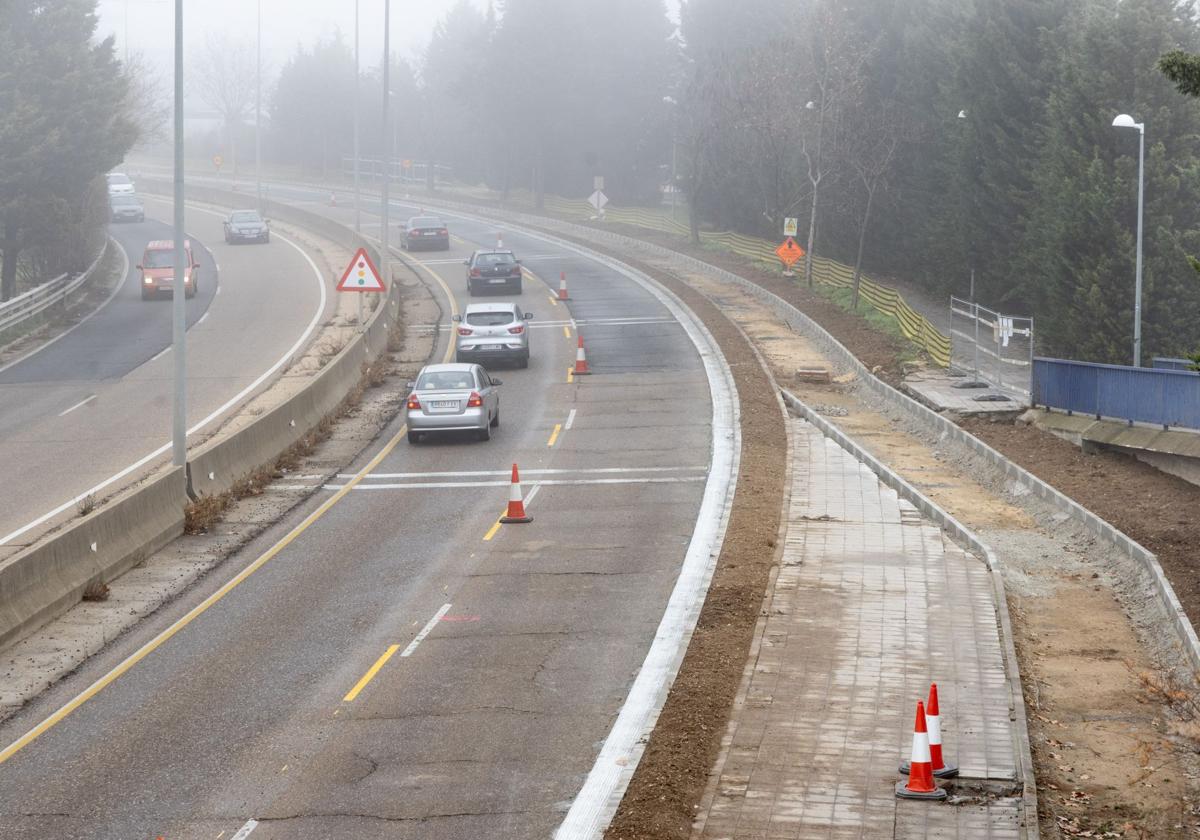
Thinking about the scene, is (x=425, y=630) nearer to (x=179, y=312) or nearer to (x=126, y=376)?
(x=179, y=312)

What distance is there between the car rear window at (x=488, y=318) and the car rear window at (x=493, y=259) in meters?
13.6

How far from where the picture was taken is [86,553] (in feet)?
57.4

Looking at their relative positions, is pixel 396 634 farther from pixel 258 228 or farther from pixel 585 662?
pixel 258 228

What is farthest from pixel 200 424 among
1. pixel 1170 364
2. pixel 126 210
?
pixel 126 210

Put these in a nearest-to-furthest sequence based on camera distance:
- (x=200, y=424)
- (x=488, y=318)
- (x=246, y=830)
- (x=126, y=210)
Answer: (x=246, y=830)
(x=200, y=424)
(x=488, y=318)
(x=126, y=210)

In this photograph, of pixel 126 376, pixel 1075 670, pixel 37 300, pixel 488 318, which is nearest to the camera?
pixel 1075 670

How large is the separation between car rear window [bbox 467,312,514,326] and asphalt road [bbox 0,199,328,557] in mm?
5328

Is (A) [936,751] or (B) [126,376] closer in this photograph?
(A) [936,751]

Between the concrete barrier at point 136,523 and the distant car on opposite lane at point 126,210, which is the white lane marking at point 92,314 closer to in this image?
the concrete barrier at point 136,523

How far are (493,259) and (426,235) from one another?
15403 mm

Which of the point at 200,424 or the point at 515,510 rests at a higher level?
the point at 200,424

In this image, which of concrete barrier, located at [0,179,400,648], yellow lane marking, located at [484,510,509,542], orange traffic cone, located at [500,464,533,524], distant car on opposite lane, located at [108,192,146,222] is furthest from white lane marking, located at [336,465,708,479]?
distant car on opposite lane, located at [108,192,146,222]

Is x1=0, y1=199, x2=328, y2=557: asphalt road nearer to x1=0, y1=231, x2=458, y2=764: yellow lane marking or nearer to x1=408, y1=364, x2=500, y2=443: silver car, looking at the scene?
x1=0, y1=231, x2=458, y2=764: yellow lane marking

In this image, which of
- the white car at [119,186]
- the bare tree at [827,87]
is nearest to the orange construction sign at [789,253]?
the bare tree at [827,87]
